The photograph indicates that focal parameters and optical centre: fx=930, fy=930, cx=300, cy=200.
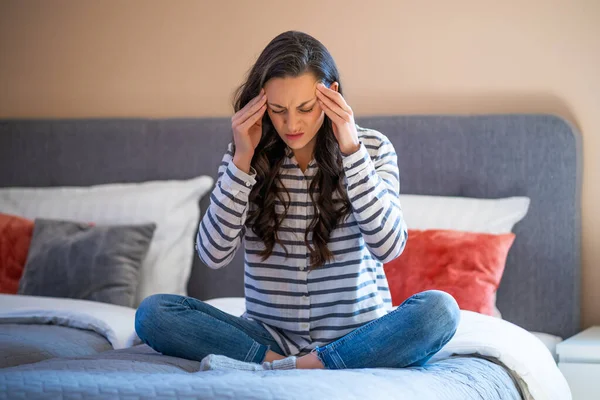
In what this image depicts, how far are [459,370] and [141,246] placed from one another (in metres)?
1.47

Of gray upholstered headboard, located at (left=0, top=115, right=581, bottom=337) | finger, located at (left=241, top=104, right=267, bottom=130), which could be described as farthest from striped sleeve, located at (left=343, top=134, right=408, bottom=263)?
gray upholstered headboard, located at (left=0, top=115, right=581, bottom=337)

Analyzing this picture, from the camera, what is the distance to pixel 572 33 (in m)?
3.06

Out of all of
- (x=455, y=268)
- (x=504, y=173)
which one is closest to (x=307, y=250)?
(x=455, y=268)

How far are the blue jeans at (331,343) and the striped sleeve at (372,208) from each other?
149 mm

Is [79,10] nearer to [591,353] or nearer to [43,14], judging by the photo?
[43,14]

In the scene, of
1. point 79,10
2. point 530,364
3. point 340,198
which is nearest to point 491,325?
point 530,364

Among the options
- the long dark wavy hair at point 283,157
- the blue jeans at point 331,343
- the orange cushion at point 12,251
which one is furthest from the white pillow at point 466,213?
the orange cushion at point 12,251

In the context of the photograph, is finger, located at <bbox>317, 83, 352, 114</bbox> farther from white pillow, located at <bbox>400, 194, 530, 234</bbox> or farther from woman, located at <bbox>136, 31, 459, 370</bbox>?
white pillow, located at <bbox>400, 194, 530, 234</bbox>

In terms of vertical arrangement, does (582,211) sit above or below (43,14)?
below

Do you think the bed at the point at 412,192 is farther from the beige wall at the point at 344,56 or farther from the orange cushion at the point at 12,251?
the orange cushion at the point at 12,251

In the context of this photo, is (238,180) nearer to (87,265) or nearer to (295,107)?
(295,107)

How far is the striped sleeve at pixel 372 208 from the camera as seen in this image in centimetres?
217

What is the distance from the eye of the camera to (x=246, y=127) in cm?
224

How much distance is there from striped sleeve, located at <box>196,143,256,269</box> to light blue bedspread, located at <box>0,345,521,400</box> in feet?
0.96
